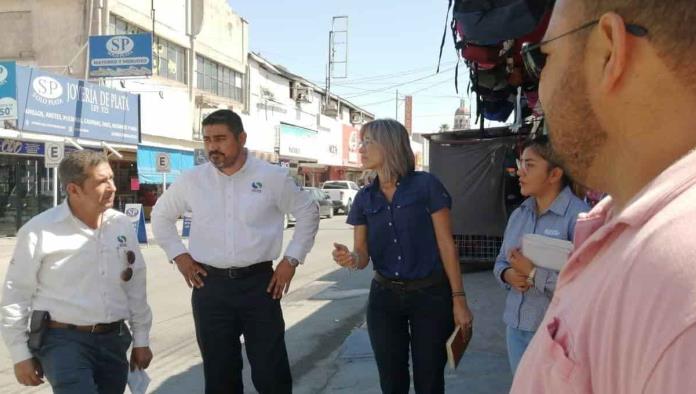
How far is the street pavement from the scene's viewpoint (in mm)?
4730

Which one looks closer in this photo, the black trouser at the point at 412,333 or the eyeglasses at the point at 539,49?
the eyeglasses at the point at 539,49

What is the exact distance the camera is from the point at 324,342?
614 cm

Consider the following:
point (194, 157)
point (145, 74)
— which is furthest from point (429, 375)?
point (194, 157)

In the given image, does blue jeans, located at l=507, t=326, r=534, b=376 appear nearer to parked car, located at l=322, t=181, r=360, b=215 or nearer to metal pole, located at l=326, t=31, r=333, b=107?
parked car, located at l=322, t=181, r=360, b=215

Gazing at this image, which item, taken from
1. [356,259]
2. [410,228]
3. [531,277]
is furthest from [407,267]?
[531,277]

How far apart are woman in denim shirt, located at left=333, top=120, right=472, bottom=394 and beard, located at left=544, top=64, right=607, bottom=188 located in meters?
2.24

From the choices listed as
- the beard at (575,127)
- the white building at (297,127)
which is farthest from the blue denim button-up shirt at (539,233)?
the white building at (297,127)

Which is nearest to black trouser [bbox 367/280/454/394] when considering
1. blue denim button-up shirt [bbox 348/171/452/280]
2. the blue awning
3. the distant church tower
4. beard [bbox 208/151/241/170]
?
blue denim button-up shirt [bbox 348/171/452/280]

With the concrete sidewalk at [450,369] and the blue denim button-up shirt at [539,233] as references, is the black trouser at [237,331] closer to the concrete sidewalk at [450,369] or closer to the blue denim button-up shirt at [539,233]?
the concrete sidewalk at [450,369]

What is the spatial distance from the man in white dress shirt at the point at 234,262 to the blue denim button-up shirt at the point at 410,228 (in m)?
0.71

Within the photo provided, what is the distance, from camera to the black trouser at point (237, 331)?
3.50 metres

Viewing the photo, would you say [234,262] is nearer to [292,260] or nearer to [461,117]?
[292,260]

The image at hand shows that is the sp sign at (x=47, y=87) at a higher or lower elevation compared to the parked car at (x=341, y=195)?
higher

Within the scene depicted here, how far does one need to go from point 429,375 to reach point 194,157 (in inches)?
842
